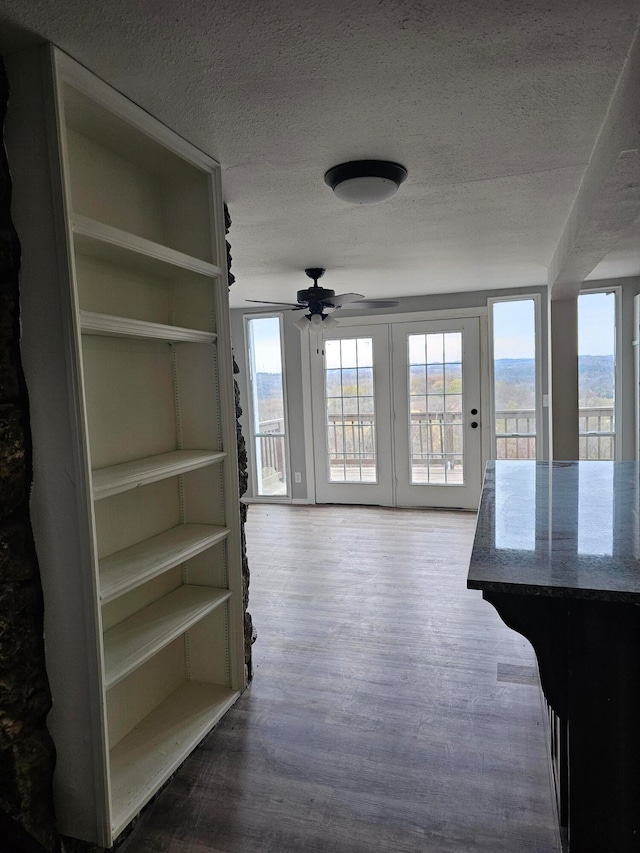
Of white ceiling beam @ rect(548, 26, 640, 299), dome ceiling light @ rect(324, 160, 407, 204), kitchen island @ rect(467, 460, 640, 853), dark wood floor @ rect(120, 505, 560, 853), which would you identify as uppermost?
dome ceiling light @ rect(324, 160, 407, 204)

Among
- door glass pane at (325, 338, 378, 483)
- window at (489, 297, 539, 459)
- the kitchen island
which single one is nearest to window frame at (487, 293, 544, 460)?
window at (489, 297, 539, 459)

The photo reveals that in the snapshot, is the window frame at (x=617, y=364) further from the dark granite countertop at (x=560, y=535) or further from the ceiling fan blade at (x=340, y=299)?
the dark granite countertop at (x=560, y=535)

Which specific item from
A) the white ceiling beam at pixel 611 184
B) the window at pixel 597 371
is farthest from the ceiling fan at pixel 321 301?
the window at pixel 597 371

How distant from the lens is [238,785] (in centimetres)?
196

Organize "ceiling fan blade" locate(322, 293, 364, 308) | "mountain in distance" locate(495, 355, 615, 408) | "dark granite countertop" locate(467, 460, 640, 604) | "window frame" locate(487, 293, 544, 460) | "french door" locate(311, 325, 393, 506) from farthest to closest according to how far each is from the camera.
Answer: "french door" locate(311, 325, 393, 506) → "window frame" locate(487, 293, 544, 460) → "mountain in distance" locate(495, 355, 615, 408) → "ceiling fan blade" locate(322, 293, 364, 308) → "dark granite countertop" locate(467, 460, 640, 604)

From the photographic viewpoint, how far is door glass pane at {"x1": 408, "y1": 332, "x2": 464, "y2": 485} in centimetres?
574

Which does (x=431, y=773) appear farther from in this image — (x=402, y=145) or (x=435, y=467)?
(x=435, y=467)

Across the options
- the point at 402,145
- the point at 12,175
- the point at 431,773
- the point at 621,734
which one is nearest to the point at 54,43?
the point at 12,175

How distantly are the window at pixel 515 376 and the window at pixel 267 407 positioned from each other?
230cm

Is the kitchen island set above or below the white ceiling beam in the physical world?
below

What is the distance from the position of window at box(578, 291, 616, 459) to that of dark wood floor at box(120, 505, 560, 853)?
2510 mm

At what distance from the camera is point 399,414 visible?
19.4 ft

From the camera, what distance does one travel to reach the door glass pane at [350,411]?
6.03 meters

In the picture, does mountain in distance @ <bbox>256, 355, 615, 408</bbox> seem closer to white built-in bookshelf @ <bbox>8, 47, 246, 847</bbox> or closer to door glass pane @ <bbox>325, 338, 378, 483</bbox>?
door glass pane @ <bbox>325, 338, 378, 483</bbox>
